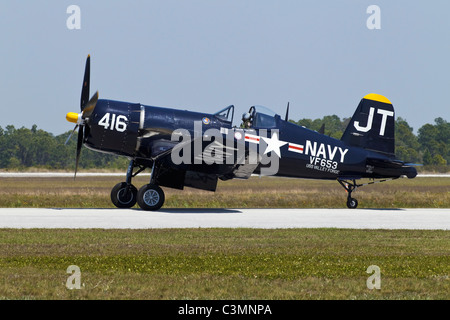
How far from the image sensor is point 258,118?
2153cm

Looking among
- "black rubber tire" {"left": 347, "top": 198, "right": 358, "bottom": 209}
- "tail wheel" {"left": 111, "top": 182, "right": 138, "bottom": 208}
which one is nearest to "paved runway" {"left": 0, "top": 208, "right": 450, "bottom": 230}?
"tail wheel" {"left": 111, "top": 182, "right": 138, "bottom": 208}

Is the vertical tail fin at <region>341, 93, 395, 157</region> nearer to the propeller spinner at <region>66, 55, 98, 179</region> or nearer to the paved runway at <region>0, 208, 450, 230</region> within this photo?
the paved runway at <region>0, 208, 450, 230</region>

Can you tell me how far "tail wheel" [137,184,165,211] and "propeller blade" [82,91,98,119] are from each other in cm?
291

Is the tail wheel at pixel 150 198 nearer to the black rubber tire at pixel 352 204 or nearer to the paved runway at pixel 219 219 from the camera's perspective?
the paved runway at pixel 219 219

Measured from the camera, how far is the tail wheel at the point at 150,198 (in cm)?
2061

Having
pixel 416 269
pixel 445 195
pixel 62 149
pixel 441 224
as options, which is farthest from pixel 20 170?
pixel 416 269

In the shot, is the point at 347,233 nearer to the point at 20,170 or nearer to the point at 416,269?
the point at 416,269

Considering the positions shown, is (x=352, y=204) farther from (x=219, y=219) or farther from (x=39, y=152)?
(x=39, y=152)

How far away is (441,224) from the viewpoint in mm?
17828

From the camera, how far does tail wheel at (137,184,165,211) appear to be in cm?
2061

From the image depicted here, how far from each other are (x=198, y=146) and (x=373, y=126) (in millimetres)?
7512
